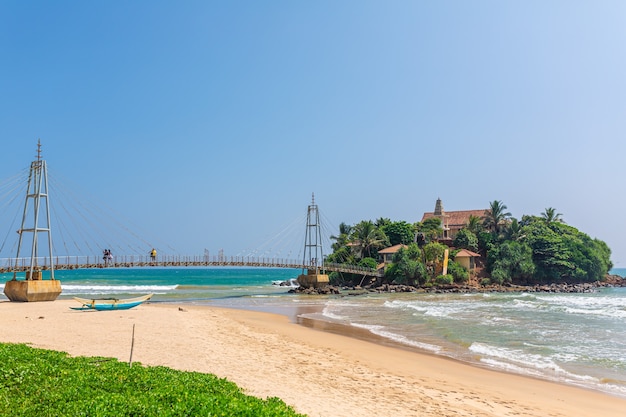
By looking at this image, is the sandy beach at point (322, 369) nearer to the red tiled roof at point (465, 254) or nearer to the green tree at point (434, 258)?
the green tree at point (434, 258)

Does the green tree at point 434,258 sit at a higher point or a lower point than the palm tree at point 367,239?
lower

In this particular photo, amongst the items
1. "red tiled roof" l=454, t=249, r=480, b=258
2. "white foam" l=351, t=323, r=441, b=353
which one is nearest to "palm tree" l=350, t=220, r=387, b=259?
"red tiled roof" l=454, t=249, r=480, b=258

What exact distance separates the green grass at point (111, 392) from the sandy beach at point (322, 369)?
5.46 ft

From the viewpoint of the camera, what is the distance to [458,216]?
266 ft

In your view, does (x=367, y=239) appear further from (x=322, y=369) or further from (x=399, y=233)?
(x=322, y=369)

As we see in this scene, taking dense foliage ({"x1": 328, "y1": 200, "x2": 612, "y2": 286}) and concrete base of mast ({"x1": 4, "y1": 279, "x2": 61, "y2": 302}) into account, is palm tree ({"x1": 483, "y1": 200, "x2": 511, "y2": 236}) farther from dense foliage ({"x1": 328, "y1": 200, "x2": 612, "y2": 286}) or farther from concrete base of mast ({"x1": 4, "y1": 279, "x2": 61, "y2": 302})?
concrete base of mast ({"x1": 4, "y1": 279, "x2": 61, "y2": 302})

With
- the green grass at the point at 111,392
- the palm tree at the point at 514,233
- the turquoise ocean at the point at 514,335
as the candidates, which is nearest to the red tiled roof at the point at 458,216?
the palm tree at the point at 514,233

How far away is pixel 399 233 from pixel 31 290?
5011cm

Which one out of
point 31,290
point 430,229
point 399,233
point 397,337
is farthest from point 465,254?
point 31,290

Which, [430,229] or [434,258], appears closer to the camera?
[434,258]

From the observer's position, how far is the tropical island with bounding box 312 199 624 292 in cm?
5997

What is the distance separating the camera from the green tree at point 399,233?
6962 centimetres

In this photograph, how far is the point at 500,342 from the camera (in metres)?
18.5

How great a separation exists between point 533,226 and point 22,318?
Answer: 65.7 meters
